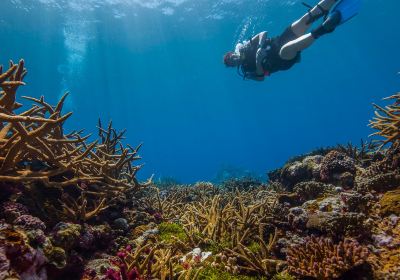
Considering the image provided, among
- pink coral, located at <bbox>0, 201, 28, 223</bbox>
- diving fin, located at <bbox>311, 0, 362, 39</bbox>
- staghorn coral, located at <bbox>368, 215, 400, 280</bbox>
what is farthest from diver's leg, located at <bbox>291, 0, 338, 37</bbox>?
pink coral, located at <bbox>0, 201, 28, 223</bbox>

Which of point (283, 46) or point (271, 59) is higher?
point (271, 59)

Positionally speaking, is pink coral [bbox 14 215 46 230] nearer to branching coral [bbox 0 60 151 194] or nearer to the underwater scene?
the underwater scene

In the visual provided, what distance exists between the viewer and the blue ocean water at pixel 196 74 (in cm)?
4131

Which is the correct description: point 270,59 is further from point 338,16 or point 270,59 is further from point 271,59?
point 338,16

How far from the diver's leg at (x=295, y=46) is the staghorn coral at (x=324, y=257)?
24.3 ft

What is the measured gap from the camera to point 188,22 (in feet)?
148

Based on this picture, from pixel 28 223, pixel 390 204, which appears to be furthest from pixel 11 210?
pixel 390 204

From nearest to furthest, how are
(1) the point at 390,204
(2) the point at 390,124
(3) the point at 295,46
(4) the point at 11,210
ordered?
(4) the point at 11,210 < (1) the point at 390,204 < (2) the point at 390,124 < (3) the point at 295,46

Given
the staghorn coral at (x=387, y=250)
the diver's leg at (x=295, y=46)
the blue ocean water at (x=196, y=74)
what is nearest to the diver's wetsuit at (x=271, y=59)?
the diver's leg at (x=295, y=46)

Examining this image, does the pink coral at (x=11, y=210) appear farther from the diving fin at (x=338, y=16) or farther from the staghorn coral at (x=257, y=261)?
the diving fin at (x=338, y=16)

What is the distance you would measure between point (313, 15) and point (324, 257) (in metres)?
9.44

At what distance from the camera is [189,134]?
480ft

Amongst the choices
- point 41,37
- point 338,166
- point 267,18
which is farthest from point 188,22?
point 338,166

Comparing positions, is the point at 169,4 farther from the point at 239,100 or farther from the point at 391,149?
the point at 239,100
